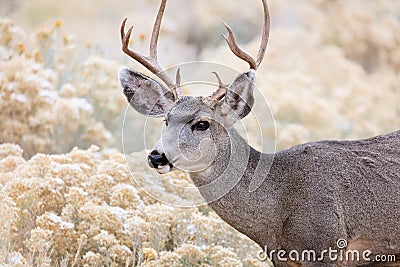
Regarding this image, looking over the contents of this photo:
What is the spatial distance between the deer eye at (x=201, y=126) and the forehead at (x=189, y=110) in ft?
0.13

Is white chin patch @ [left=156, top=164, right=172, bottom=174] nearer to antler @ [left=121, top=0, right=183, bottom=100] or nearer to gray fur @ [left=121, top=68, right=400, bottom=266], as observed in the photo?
gray fur @ [left=121, top=68, right=400, bottom=266]

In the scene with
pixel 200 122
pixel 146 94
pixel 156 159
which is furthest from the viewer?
pixel 146 94

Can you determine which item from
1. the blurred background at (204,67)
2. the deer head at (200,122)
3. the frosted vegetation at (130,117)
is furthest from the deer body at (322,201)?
the frosted vegetation at (130,117)

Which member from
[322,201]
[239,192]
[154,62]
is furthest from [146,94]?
[322,201]

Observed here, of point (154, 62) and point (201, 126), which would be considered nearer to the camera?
point (201, 126)

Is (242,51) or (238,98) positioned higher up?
(242,51)

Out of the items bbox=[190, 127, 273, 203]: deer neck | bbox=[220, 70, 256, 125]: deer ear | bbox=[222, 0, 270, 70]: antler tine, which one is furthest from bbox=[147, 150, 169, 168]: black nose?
bbox=[222, 0, 270, 70]: antler tine

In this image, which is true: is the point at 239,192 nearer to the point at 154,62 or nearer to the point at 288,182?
the point at 288,182

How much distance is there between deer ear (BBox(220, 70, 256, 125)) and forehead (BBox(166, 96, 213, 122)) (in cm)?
10

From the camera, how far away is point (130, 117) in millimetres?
8062

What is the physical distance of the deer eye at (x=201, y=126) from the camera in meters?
4.38

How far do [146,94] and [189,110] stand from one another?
468 mm

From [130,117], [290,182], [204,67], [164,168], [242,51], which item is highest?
[204,67]

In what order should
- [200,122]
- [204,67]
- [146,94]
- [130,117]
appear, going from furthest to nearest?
[204,67] → [130,117] → [146,94] → [200,122]
